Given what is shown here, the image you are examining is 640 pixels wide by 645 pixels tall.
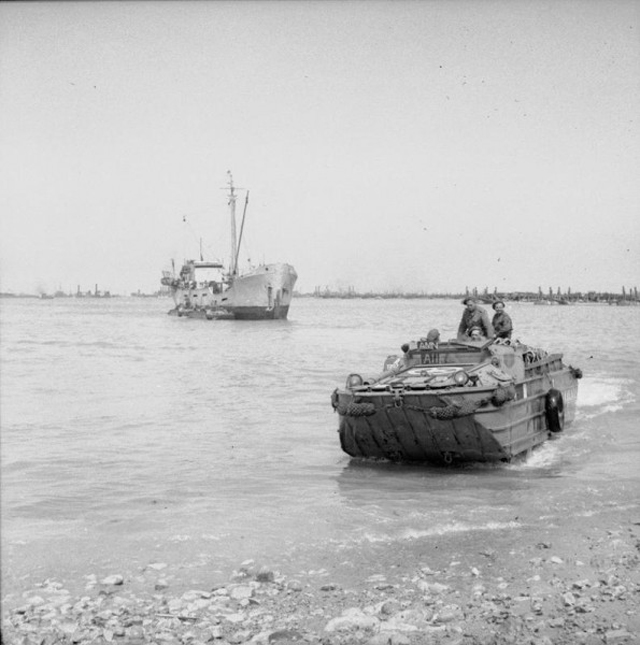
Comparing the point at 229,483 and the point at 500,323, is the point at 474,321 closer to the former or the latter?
A: the point at 500,323

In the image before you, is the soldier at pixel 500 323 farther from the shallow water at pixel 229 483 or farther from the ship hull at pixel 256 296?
the ship hull at pixel 256 296

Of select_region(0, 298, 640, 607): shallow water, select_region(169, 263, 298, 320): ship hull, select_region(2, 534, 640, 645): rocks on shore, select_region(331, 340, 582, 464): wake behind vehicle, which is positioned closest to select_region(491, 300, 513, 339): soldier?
select_region(331, 340, 582, 464): wake behind vehicle

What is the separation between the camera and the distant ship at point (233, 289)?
→ 76312mm

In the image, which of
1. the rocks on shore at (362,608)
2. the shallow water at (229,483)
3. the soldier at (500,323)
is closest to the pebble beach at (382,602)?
the rocks on shore at (362,608)

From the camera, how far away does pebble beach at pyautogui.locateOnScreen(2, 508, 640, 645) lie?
249 inches

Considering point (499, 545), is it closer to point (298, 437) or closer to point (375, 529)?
point (375, 529)

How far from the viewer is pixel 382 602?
706 cm

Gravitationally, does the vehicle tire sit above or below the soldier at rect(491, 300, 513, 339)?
below

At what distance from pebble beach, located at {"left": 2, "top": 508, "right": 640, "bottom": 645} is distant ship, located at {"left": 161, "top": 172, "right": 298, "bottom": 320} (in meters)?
67.8

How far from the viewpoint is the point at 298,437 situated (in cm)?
1706

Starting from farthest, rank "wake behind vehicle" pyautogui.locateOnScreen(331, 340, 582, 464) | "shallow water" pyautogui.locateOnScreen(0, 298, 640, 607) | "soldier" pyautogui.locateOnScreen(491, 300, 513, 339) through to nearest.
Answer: "soldier" pyautogui.locateOnScreen(491, 300, 513, 339) → "wake behind vehicle" pyautogui.locateOnScreen(331, 340, 582, 464) → "shallow water" pyautogui.locateOnScreen(0, 298, 640, 607)

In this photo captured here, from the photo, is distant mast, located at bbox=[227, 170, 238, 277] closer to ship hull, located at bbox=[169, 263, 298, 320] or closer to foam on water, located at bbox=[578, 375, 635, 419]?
ship hull, located at bbox=[169, 263, 298, 320]

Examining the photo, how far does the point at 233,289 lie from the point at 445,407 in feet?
217

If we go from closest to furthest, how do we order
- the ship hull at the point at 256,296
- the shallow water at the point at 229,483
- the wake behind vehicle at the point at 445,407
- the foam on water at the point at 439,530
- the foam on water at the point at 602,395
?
the shallow water at the point at 229,483
the foam on water at the point at 439,530
the wake behind vehicle at the point at 445,407
the foam on water at the point at 602,395
the ship hull at the point at 256,296
